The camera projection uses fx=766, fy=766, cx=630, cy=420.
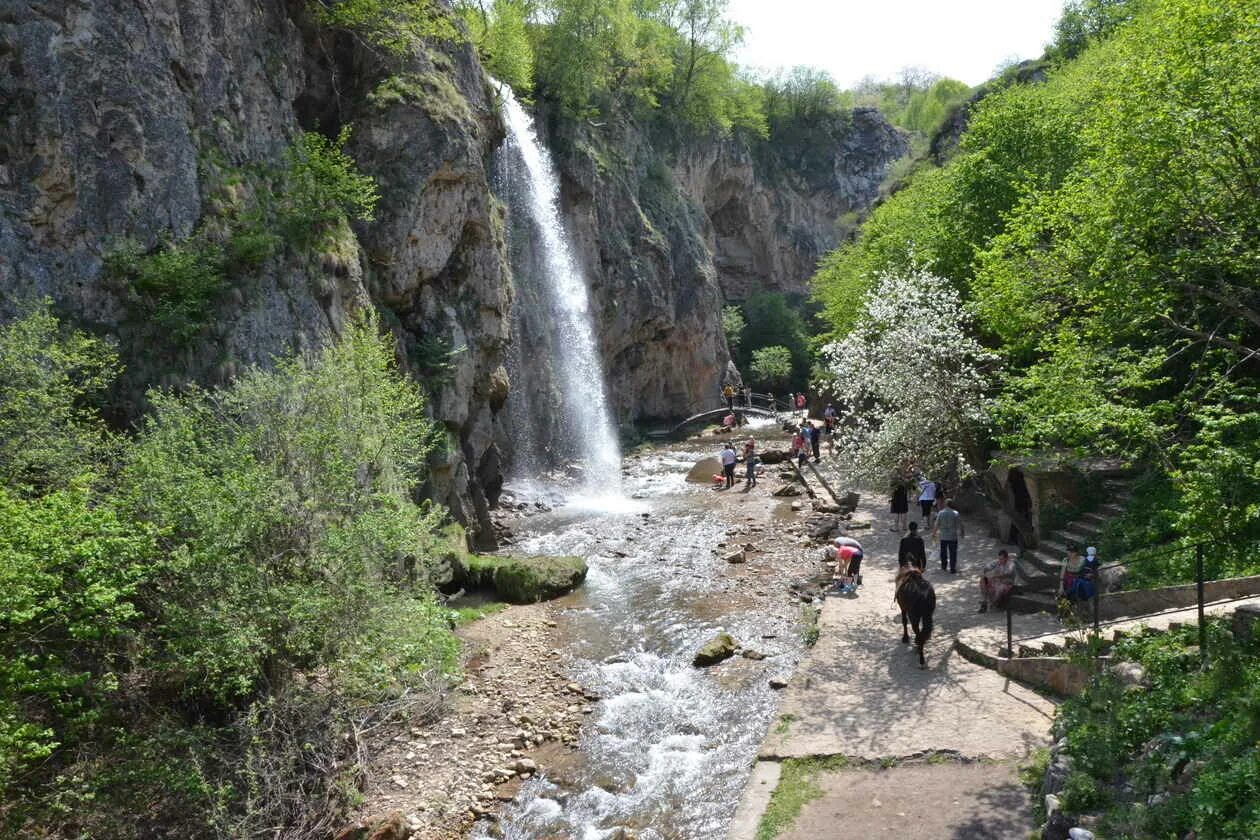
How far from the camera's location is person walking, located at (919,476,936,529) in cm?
1884

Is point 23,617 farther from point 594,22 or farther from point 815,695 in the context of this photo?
point 594,22

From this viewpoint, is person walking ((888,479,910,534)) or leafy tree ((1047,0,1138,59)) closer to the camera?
person walking ((888,479,910,534))

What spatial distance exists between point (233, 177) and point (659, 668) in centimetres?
1238

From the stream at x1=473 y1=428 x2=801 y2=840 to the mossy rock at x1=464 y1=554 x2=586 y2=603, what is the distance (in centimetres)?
54

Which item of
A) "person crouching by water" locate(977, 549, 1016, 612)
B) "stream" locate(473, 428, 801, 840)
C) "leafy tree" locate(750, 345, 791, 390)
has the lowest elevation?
"stream" locate(473, 428, 801, 840)

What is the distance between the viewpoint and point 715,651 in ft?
45.8

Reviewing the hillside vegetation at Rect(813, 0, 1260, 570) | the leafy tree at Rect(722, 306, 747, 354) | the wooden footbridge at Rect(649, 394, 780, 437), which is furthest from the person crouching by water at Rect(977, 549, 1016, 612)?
the leafy tree at Rect(722, 306, 747, 354)

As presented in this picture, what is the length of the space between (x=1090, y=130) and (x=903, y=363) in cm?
624

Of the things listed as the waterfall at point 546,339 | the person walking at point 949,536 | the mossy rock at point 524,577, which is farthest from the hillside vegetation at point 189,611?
the waterfall at point 546,339

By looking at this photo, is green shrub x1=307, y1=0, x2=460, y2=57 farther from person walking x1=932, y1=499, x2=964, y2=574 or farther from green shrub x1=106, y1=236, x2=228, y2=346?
person walking x1=932, y1=499, x2=964, y2=574

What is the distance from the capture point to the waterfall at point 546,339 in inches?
1213

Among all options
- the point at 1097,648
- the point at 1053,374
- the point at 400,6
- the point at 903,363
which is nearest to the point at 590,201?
the point at 400,6

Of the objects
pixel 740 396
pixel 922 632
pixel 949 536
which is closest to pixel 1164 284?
pixel 922 632

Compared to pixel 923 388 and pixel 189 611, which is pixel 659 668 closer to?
pixel 189 611
